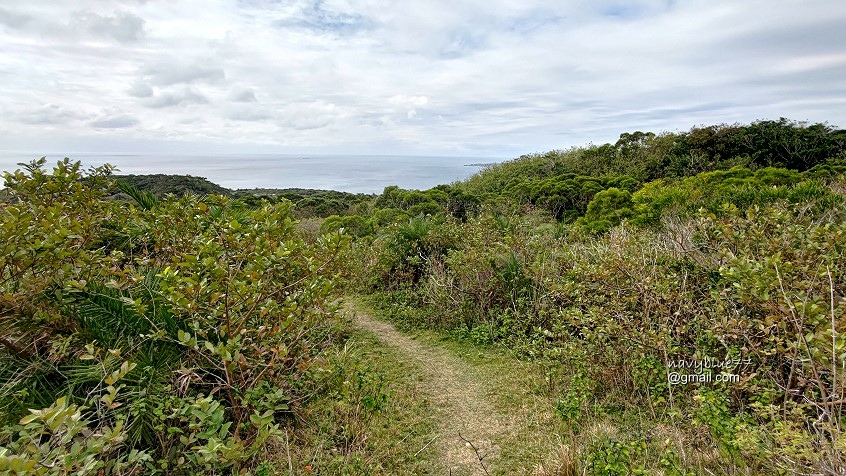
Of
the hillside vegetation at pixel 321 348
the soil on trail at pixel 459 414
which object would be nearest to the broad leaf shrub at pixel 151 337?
the hillside vegetation at pixel 321 348

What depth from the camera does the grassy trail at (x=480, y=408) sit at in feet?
10.7

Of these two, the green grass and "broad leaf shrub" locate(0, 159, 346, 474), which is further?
the green grass

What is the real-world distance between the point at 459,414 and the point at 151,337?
2519 mm

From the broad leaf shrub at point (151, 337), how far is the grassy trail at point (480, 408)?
3.91ft

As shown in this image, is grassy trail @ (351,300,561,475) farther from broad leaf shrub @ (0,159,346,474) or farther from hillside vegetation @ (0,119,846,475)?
broad leaf shrub @ (0,159,346,474)

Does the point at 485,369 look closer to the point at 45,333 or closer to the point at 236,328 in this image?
the point at 236,328

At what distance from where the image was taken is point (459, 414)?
13.0 ft

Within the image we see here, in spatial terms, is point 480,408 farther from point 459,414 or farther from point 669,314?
point 669,314

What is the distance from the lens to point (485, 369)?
16.0ft

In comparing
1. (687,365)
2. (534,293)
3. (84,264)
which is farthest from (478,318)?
(84,264)

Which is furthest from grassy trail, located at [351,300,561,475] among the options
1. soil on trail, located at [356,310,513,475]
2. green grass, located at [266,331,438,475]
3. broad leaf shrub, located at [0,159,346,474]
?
broad leaf shrub, located at [0,159,346,474]

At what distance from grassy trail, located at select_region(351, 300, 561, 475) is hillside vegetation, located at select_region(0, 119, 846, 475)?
0.09m

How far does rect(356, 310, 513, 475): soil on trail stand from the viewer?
328 cm

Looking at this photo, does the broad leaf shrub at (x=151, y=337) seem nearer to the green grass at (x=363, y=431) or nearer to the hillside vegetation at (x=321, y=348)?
the hillside vegetation at (x=321, y=348)
